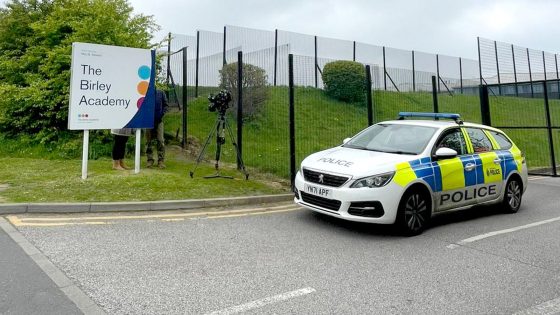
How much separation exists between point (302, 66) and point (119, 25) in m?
5.64

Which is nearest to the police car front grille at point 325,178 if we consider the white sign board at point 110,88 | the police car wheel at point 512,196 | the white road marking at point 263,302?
the white road marking at point 263,302

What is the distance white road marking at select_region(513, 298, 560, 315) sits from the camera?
336 centimetres

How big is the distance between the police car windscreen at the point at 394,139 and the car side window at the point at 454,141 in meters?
0.21

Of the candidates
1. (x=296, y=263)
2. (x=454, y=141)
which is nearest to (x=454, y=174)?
(x=454, y=141)

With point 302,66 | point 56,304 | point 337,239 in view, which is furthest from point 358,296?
point 302,66

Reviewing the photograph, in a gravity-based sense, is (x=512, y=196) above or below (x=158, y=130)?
below

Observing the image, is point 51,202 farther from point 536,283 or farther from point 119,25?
point 119,25

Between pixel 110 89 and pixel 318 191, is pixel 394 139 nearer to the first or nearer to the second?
pixel 318 191

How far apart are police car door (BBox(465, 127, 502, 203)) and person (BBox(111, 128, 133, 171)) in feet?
22.1

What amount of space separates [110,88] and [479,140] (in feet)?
23.1

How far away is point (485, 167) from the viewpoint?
669cm

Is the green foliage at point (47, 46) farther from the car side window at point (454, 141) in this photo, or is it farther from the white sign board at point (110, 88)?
the car side window at point (454, 141)

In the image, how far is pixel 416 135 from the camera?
6461 millimetres

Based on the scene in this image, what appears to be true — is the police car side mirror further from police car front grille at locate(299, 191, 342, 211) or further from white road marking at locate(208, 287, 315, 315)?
white road marking at locate(208, 287, 315, 315)
